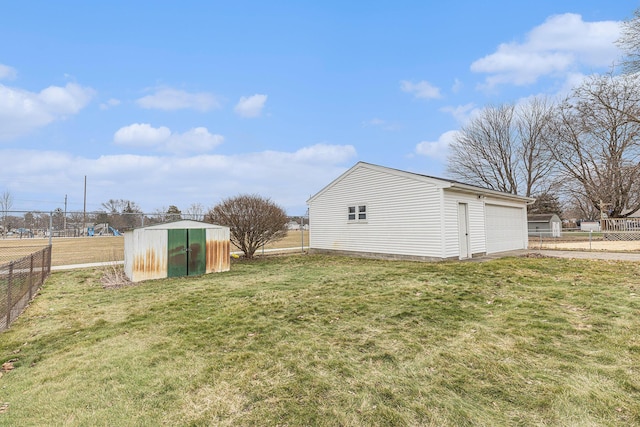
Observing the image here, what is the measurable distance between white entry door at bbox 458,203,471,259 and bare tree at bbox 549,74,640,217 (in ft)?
39.6

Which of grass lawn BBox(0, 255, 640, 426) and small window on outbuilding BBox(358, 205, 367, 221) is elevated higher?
small window on outbuilding BBox(358, 205, 367, 221)

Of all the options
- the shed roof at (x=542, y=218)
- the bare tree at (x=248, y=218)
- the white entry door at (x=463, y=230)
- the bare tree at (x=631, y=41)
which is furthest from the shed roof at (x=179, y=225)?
the shed roof at (x=542, y=218)

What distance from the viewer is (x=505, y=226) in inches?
574

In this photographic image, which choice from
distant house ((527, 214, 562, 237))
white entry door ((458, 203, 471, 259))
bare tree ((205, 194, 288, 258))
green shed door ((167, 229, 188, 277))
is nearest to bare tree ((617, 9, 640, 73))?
white entry door ((458, 203, 471, 259))

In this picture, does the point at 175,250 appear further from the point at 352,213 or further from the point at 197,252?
the point at 352,213

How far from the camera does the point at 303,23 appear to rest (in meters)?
13.2

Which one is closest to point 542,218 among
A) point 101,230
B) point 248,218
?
point 248,218

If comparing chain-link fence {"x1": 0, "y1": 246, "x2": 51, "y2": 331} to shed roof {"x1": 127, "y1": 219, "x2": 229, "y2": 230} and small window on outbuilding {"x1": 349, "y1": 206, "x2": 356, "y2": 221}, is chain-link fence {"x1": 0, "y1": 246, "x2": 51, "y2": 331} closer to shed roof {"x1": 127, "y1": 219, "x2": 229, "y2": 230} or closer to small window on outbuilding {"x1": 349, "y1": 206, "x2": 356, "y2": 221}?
shed roof {"x1": 127, "y1": 219, "x2": 229, "y2": 230}

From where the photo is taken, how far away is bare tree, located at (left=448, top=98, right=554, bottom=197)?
2856cm

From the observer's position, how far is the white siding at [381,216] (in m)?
11.1

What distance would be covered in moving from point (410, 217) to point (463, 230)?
7.32 ft

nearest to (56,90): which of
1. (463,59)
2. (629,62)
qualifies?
(463,59)

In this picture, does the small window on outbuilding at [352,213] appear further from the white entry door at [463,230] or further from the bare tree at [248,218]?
the white entry door at [463,230]

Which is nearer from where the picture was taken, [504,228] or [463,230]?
[463,230]
